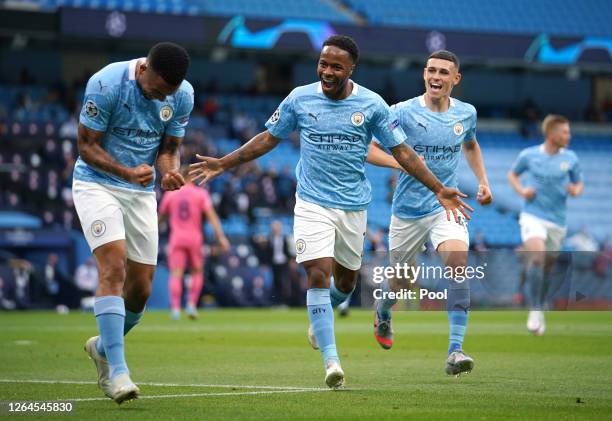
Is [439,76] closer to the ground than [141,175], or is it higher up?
higher up

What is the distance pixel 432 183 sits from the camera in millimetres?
8930

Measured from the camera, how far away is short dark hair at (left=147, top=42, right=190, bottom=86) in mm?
7688

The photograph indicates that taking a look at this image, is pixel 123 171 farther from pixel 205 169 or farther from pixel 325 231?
pixel 325 231

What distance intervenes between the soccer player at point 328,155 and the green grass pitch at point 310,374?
1.00 metres

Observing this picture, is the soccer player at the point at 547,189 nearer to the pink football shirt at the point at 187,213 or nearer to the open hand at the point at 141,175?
the pink football shirt at the point at 187,213

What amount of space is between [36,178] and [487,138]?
759 inches

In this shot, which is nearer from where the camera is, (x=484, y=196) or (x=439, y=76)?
(x=484, y=196)

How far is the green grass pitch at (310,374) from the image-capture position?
7551mm

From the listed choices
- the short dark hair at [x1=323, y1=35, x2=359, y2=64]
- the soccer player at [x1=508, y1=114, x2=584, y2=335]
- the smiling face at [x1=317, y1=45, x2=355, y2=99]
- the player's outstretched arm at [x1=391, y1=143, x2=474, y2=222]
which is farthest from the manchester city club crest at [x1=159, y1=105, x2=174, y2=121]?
Result: the soccer player at [x1=508, y1=114, x2=584, y2=335]

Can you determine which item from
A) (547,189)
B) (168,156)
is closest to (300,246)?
(168,156)

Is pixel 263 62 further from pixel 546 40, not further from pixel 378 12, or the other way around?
pixel 546 40

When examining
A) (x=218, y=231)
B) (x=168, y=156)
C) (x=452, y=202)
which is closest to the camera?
(x=168, y=156)

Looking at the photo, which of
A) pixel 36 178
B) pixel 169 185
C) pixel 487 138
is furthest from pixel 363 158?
pixel 487 138

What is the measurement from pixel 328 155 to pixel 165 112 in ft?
5.12
